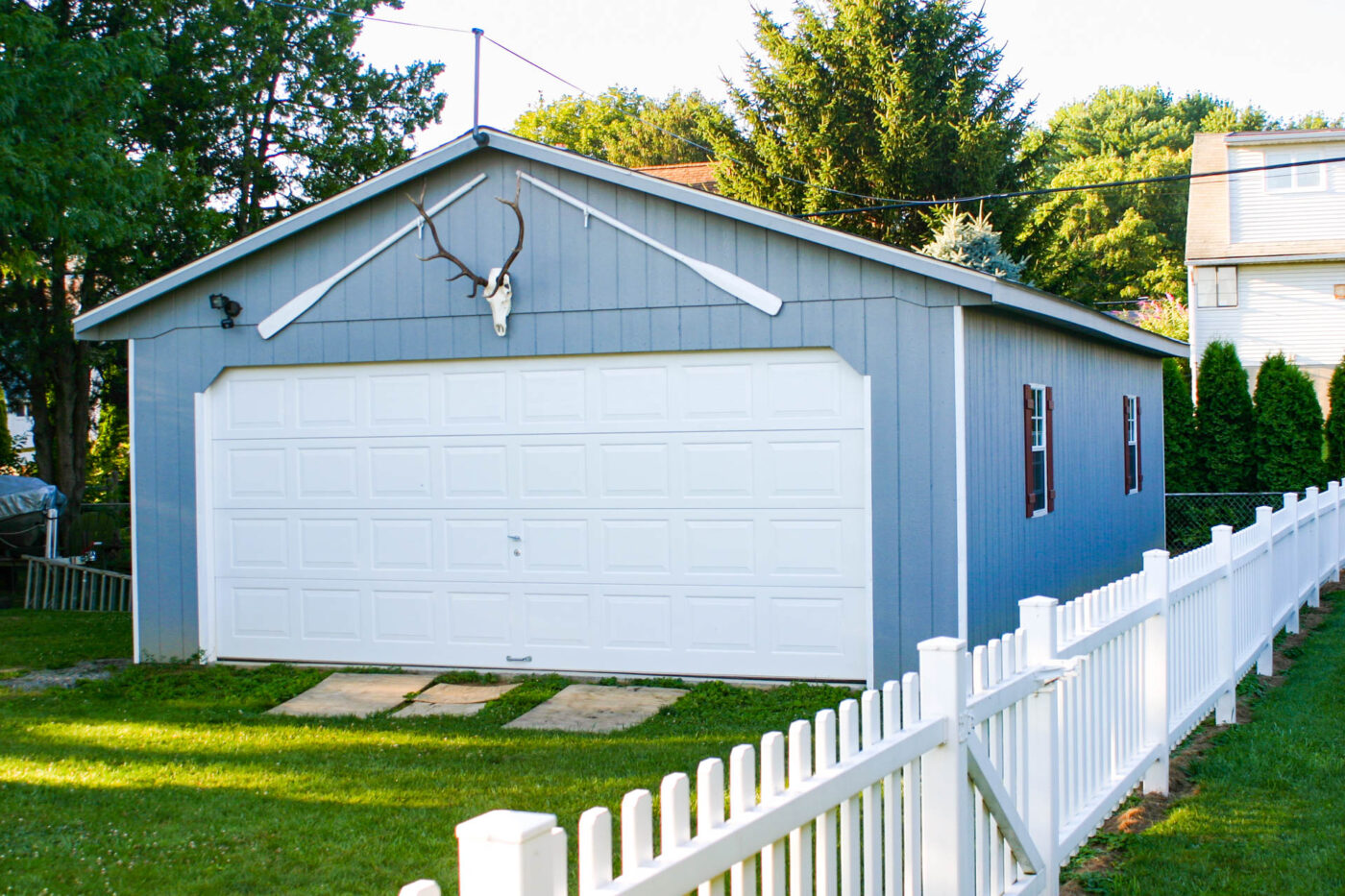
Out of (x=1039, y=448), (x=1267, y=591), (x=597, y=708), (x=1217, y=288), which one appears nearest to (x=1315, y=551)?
(x=1039, y=448)

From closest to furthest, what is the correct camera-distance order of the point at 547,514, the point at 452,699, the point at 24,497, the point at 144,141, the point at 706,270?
the point at 452,699
the point at 706,270
the point at 547,514
the point at 24,497
the point at 144,141

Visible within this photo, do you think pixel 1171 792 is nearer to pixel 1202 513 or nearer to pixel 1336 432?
pixel 1202 513

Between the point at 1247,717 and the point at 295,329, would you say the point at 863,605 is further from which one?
the point at 295,329

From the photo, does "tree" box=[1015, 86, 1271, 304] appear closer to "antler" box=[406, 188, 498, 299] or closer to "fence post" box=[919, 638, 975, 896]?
"antler" box=[406, 188, 498, 299]

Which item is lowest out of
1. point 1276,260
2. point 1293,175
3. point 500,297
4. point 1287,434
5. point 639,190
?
point 1287,434

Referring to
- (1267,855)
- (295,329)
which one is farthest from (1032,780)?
(295,329)

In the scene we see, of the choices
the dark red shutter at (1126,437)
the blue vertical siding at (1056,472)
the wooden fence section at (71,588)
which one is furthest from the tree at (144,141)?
the dark red shutter at (1126,437)

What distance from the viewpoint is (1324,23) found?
3028 cm

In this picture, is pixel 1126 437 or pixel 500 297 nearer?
pixel 500 297

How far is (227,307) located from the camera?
9.88m

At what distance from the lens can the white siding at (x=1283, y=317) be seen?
23141 millimetres

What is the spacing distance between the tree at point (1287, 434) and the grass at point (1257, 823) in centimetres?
1162

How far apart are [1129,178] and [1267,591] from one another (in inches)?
1429

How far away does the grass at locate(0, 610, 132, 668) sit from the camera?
10.5m
